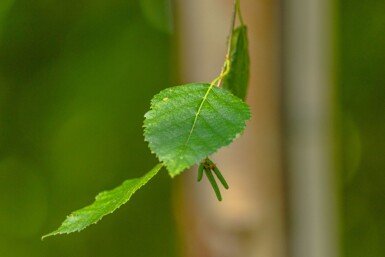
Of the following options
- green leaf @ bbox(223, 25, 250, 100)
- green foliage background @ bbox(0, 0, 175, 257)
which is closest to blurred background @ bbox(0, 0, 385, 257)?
green foliage background @ bbox(0, 0, 175, 257)

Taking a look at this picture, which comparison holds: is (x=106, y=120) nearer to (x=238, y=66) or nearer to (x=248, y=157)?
(x=248, y=157)

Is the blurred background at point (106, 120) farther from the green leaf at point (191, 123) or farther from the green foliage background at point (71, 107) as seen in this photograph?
the green leaf at point (191, 123)

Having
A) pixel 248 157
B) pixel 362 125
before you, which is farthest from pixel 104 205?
pixel 362 125

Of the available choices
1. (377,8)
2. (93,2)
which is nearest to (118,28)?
(93,2)

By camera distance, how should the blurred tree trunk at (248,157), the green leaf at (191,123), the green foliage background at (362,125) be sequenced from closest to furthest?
the green leaf at (191,123) < the blurred tree trunk at (248,157) < the green foliage background at (362,125)

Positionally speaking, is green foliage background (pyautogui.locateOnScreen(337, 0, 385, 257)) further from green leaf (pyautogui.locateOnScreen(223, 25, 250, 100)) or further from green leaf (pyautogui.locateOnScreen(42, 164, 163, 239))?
green leaf (pyautogui.locateOnScreen(42, 164, 163, 239))

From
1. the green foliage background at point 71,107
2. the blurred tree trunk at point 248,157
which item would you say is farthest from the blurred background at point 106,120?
the blurred tree trunk at point 248,157
